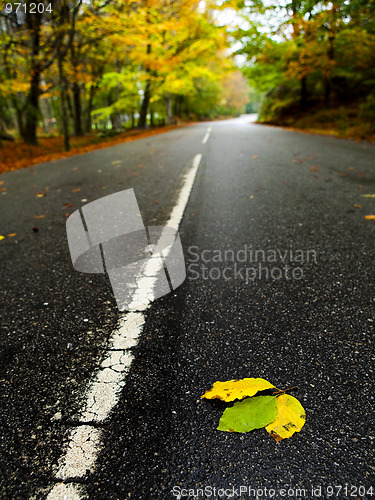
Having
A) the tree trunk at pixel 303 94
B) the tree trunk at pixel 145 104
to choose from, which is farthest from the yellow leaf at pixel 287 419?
the tree trunk at pixel 145 104

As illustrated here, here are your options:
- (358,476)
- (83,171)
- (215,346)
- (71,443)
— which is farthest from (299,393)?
(83,171)

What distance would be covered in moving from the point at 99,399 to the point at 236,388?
1.76 ft

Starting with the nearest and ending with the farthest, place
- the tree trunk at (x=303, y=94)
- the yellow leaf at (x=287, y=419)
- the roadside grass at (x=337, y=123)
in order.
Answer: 1. the yellow leaf at (x=287, y=419)
2. the roadside grass at (x=337, y=123)
3. the tree trunk at (x=303, y=94)

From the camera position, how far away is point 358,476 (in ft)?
2.92

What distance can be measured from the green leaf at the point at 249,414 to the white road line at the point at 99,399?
43cm

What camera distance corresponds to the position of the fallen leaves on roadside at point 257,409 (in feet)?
3.38

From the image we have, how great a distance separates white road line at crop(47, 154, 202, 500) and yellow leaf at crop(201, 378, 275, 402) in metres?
0.38

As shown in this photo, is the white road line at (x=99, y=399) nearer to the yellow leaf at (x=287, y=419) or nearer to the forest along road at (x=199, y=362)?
the forest along road at (x=199, y=362)

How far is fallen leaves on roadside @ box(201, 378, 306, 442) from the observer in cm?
103

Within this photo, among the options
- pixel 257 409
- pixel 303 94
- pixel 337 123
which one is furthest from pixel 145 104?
pixel 257 409

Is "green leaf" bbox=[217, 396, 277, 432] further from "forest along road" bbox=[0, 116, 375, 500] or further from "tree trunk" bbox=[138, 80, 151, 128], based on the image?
"tree trunk" bbox=[138, 80, 151, 128]

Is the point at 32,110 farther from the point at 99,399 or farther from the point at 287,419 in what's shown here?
the point at 287,419

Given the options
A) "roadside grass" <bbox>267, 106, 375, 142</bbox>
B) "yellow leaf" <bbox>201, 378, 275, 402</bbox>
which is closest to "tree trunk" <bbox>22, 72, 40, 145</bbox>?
"roadside grass" <bbox>267, 106, 375, 142</bbox>

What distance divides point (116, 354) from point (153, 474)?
0.57 meters
